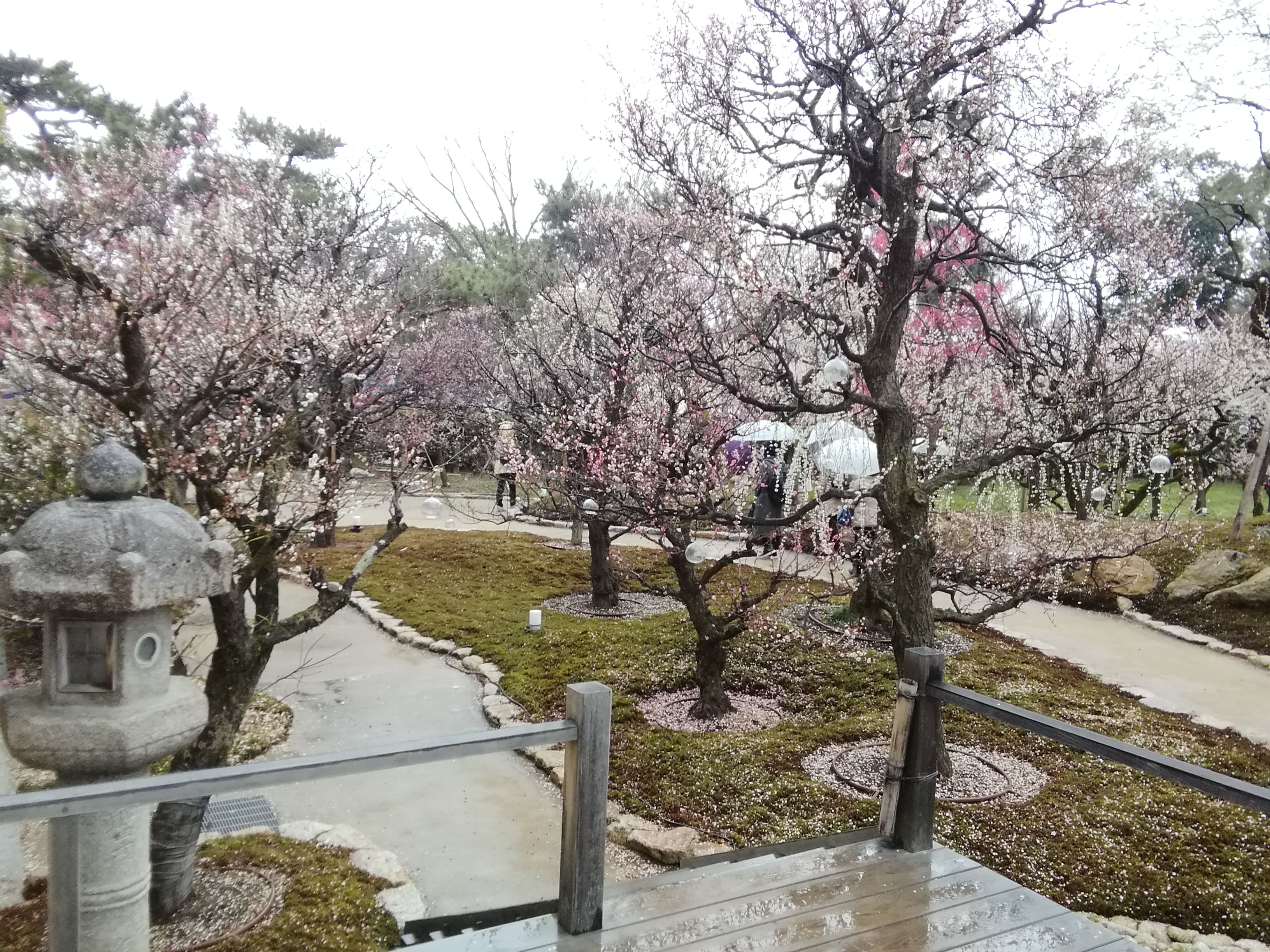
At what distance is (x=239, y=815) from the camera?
4.71m

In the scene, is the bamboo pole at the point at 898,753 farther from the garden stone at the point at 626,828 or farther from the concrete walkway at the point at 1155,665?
the concrete walkway at the point at 1155,665

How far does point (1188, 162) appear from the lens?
14.6 m

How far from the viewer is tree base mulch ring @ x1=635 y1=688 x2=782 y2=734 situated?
613 cm

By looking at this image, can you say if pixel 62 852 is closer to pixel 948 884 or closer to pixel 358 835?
pixel 358 835

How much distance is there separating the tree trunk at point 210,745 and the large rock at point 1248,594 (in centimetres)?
1076

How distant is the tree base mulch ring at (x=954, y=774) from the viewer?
4.87 meters

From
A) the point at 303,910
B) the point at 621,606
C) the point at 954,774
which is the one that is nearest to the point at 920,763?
the point at 954,774

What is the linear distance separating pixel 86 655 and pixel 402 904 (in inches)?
78.3

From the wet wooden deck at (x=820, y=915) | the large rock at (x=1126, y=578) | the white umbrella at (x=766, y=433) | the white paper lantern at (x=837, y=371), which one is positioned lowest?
the large rock at (x=1126, y=578)

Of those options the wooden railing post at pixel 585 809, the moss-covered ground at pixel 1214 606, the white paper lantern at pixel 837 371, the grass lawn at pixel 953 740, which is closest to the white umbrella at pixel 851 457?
the grass lawn at pixel 953 740

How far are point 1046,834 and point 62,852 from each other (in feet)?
15.2

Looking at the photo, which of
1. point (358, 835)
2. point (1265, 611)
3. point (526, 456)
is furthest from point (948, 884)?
point (1265, 611)

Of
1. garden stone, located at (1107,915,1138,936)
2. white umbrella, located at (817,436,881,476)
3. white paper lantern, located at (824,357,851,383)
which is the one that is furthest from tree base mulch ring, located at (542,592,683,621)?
garden stone, located at (1107,915,1138,936)

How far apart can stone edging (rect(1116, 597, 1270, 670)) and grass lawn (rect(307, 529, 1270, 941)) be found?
238 cm
